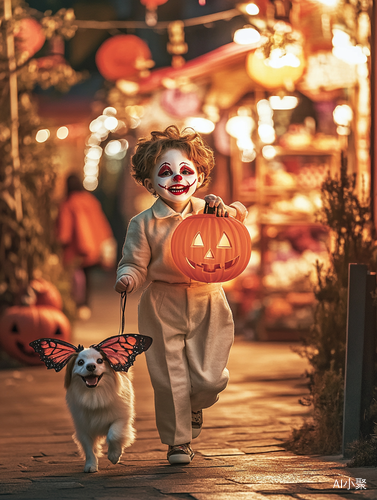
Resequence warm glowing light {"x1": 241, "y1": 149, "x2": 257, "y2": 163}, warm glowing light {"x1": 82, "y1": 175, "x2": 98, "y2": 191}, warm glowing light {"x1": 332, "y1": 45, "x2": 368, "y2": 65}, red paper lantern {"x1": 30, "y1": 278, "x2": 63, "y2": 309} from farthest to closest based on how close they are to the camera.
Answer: warm glowing light {"x1": 82, "y1": 175, "x2": 98, "y2": 191}
warm glowing light {"x1": 241, "y1": 149, "x2": 257, "y2": 163}
red paper lantern {"x1": 30, "y1": 278, "x2": 63, "y2": 309}
warm glowing light {"x1": 332, "y1": 45, "x2": 368, "y2": 65}

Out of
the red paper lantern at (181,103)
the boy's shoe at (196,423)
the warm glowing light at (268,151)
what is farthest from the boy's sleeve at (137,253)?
the red paper lantern at (181,103)

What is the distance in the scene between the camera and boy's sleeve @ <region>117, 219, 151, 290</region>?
15.3 feet

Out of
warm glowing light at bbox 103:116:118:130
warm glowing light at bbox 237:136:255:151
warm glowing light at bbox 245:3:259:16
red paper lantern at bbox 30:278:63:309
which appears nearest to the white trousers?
warm glowing light at bbox 245:3:259:16

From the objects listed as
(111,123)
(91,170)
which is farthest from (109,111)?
(91,170)

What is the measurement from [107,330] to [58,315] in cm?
257

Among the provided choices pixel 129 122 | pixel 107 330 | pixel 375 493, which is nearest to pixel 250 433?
pixel 375 493

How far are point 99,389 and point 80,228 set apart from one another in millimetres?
8441

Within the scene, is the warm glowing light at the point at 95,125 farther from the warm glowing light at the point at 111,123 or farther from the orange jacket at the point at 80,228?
the orange jacket at the point at 80,228

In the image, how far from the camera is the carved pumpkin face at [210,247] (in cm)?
456

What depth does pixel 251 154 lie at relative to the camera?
464 inches

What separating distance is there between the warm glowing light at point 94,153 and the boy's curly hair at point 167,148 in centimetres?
1779

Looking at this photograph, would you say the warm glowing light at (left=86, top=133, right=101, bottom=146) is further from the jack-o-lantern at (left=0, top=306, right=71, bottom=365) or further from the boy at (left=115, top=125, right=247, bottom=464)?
the boy at (left=115, top=125, right=247, bottom=464)

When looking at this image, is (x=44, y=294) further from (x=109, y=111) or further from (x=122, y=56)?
(x=109, y=111)

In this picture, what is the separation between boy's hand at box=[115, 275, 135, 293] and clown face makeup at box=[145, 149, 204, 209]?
0.51m
